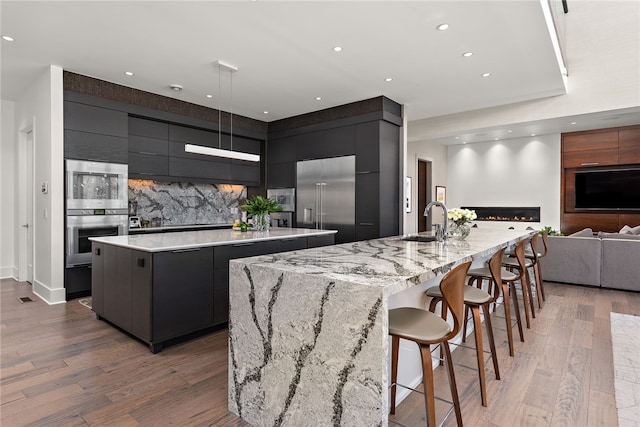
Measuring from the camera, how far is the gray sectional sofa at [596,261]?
15.5ft

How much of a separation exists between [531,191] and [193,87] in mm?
7885

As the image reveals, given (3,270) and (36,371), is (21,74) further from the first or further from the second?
(36,371)

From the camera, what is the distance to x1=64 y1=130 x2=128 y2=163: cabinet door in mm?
4352

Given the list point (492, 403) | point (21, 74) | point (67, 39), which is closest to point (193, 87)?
point (67, 39)

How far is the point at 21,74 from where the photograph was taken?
441cm

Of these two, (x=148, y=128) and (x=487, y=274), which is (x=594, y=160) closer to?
(x=487, y=274)

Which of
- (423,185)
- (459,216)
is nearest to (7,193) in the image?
(459,216)

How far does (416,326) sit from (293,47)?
3.02m

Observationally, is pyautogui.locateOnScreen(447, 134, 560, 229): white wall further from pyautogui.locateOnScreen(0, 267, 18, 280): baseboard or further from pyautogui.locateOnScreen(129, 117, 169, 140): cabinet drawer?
pyautogui.locateOnScreen(0, 267, 18, 280): baseboard

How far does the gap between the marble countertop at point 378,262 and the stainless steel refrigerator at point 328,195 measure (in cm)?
291

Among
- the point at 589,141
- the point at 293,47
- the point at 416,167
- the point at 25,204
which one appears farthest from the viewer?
the point at 416,167

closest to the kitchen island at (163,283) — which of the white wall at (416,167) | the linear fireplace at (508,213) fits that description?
the white wall at (416,167)

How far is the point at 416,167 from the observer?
8.65m

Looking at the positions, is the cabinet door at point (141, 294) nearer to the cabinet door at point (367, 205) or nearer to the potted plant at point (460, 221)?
the potted plant at point (460, 221)
